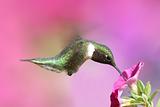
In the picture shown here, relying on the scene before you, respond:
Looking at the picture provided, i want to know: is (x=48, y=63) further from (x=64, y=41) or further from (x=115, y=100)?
(x=64, y=41)

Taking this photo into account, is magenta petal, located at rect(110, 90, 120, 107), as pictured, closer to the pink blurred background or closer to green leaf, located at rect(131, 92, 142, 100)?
green leaf, located at rect(131, 92, 142, 100)

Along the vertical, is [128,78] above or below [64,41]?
above

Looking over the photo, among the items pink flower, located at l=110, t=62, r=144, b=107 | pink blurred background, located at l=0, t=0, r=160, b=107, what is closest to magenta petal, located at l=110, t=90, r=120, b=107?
pink flower, located at l=110, t=62, r=144, b=107

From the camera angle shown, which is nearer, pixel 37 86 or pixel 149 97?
pixel 149 97

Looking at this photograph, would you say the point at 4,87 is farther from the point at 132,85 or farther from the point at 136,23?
the point at 132,85

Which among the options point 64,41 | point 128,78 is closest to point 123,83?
point 128,78

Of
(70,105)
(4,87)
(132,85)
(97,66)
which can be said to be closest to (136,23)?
(97,66)
